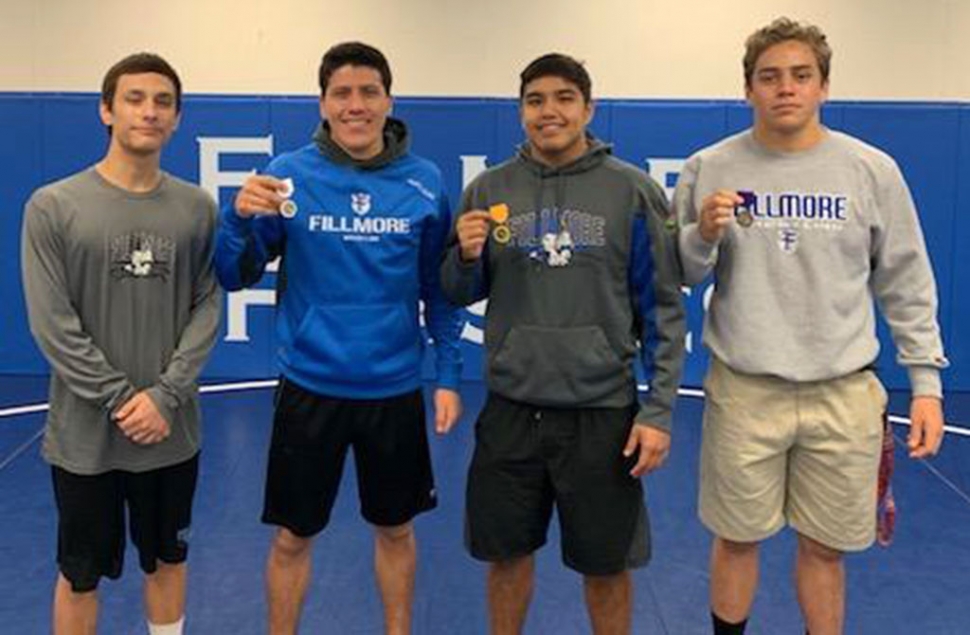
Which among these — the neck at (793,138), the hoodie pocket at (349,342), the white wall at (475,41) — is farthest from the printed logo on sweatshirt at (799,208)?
the white wall at (475,41)

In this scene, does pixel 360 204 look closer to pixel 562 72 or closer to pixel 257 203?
pixel 257 203

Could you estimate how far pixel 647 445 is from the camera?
2.54m

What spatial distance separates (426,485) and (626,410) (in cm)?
61

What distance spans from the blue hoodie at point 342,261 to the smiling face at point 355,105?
0.19 feet

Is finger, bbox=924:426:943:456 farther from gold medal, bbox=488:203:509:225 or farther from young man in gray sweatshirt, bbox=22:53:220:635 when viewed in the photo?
young man in gray sweatshirt, bbox=22:53:220:635

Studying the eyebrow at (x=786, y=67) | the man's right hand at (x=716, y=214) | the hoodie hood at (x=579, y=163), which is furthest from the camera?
the hoodie hood at (x=579, y=163)

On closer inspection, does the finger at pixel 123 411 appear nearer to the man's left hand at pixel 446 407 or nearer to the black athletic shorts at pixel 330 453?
the black athletic shorts at pixel 330 453

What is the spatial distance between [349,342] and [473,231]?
468 millimetres

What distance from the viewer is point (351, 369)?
2.68 m

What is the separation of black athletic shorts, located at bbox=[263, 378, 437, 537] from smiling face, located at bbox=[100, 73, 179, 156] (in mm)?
714

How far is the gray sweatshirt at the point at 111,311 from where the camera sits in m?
2.49

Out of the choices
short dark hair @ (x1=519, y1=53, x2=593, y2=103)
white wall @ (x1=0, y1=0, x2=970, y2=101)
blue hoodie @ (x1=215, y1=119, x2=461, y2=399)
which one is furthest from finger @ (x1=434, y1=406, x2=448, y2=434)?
white wall @ (x1=0, y1=0, x2=970, y2=101)

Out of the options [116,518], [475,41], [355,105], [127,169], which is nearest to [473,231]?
[355,105]

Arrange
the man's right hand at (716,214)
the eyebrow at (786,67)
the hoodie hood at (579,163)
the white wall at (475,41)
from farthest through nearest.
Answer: the white wall at (475,41)
the hoodie hood at (579,163)
the eyebrow at (786,67)
the man's right hand at (716,214)
